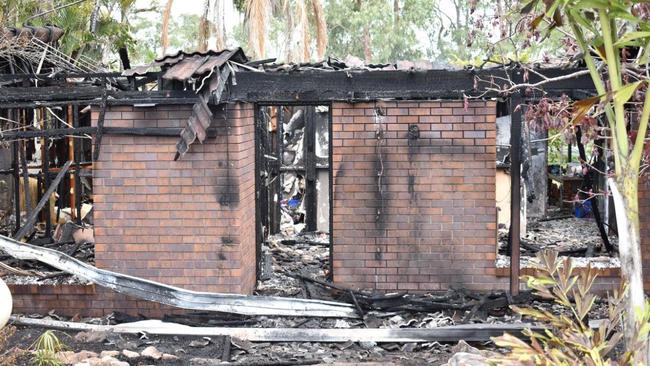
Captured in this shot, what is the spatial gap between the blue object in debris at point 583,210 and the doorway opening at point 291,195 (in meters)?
4.69

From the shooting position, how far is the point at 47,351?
771 cm

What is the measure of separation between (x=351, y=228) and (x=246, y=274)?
4.53 ft

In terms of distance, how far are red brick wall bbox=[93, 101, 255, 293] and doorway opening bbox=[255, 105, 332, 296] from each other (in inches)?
41.3

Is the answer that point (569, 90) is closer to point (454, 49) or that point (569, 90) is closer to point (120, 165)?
point (120, 165)

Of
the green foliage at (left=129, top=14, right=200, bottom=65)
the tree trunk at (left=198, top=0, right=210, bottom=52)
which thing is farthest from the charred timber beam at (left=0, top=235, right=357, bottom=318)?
the green foliage at (left=129, top=14, right=200, bottom=65)

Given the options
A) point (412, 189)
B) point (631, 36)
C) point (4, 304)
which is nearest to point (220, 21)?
point (412, 189)

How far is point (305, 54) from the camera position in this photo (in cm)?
2302

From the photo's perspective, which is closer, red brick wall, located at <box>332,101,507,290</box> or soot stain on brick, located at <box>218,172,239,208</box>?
soot stain on brick, located at <box>218,172,239,208</box>

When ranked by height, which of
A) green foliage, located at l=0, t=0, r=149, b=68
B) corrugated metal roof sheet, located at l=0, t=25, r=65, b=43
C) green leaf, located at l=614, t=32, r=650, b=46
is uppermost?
green foliage, located at l=0, t=0, r=149, b=68

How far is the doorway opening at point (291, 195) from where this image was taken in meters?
11.1

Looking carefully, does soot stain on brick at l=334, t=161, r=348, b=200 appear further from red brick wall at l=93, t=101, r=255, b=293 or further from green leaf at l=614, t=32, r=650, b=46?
green leaf at l=614, t=32, r=650, b=46

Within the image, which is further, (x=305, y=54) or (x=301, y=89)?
(x=305, y=54)

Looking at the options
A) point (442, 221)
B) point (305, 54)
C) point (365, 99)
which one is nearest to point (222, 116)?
point (365, 99)

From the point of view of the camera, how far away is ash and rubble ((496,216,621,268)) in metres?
10.5
